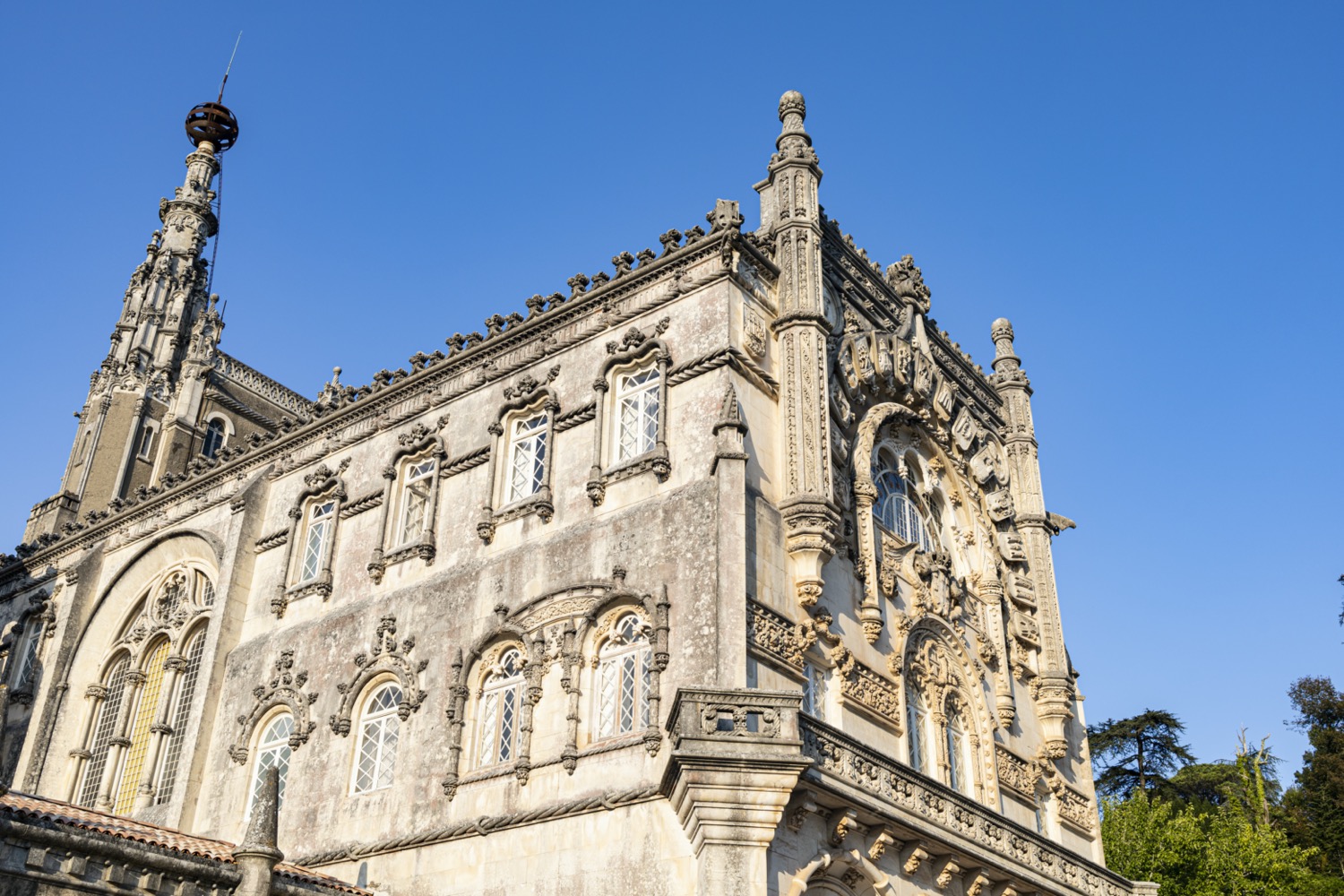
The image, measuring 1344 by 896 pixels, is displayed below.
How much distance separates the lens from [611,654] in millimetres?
19562

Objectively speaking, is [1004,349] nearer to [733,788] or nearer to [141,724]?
[733,788]

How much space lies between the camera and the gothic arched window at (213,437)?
140 ft

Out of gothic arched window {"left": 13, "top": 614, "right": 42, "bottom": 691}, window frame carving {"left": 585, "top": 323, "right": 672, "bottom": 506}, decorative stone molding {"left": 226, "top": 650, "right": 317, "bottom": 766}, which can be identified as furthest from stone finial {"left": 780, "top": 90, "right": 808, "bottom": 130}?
gothic arched window {"left": 13, "top": 614, "right": 42, "bottom": 691}

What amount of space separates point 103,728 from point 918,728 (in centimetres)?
1952

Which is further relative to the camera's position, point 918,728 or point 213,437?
point 213,437

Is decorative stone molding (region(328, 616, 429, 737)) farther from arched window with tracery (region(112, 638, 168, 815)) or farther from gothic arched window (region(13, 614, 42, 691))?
gothic arched window (region(13, 614, 42, 691))

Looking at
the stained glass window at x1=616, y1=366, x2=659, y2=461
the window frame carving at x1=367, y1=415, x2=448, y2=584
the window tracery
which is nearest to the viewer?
the stained glass window at x1=616, y1=366, x2=659, y2=461

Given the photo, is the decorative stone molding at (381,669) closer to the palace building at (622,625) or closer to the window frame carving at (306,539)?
the palace building at (622,625)

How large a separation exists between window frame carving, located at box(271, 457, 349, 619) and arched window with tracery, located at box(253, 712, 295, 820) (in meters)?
2.35

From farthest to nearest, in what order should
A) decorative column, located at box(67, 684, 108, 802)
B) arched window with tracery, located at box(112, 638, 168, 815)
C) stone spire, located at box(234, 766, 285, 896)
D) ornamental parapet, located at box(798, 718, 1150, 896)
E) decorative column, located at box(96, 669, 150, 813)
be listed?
decorative column, located at box(67, 684, 108, 802)
decorative column, located at box(96, 669, 150, 813)
arched window with tracery, located at box(112, 638, 168, 815)
ornamental parapet, located at box(798, 718, 1150, 896)
stone spire, located at box(234, 766, 285, 896)

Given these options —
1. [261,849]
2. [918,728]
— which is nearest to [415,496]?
[261,849]

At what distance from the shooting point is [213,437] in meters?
43.2

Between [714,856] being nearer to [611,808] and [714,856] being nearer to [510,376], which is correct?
[611,808]

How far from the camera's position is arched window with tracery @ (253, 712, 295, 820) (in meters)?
23.8
